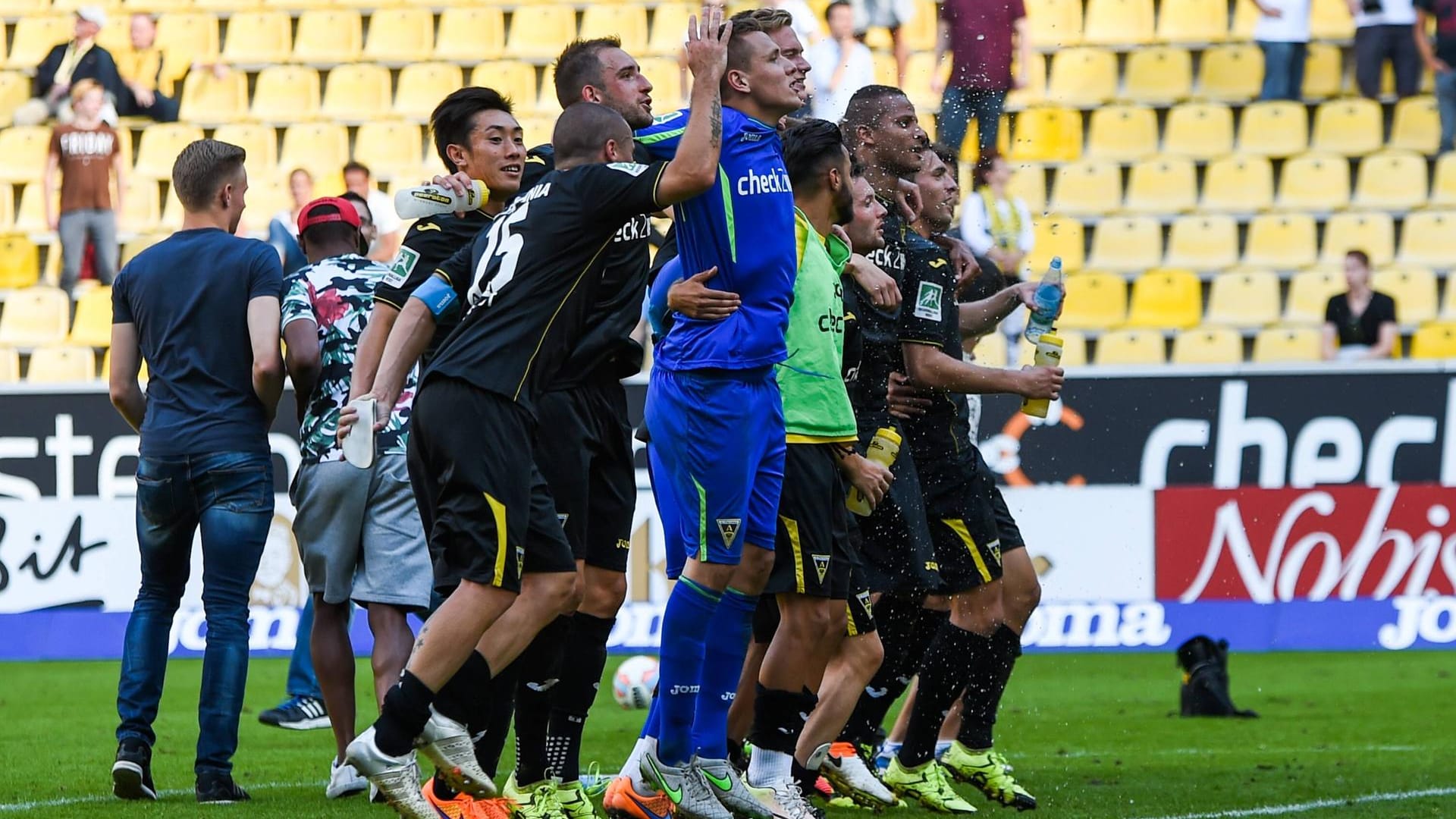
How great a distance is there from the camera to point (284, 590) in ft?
38.5

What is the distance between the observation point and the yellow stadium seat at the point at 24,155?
18344mm

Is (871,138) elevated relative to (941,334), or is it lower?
elevated

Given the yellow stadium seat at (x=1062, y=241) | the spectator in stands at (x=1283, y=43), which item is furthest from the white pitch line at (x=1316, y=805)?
the spectator in stands at (x=1283, y=43)

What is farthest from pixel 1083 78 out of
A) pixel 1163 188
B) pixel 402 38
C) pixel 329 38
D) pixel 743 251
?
pixel 743 251

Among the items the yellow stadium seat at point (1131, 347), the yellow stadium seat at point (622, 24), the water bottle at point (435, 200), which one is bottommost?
the yellow stadium seat at point (1131, 347)

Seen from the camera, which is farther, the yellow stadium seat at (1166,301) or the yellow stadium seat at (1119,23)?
the yellow stadium seat at (1119,23)

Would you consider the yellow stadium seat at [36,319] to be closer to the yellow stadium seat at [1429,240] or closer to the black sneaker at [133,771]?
the black sneaker at [133,771]

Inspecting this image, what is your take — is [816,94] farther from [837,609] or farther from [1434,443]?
[837,609]

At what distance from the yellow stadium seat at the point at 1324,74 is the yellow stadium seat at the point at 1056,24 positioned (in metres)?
2.01

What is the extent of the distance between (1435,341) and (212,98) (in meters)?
11.1

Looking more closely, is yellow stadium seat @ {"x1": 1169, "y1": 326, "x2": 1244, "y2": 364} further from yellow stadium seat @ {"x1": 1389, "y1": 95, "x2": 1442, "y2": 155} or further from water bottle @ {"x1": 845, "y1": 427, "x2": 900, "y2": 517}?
water bottle @ {"x1": 845, "y1": 427, "x2": 900, "y2": 517}

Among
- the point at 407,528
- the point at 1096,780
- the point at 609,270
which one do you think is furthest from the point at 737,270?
the point at 1096,780

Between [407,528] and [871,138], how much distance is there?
2.07 metres

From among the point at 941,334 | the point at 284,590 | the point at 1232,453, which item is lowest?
the point at 284,590
